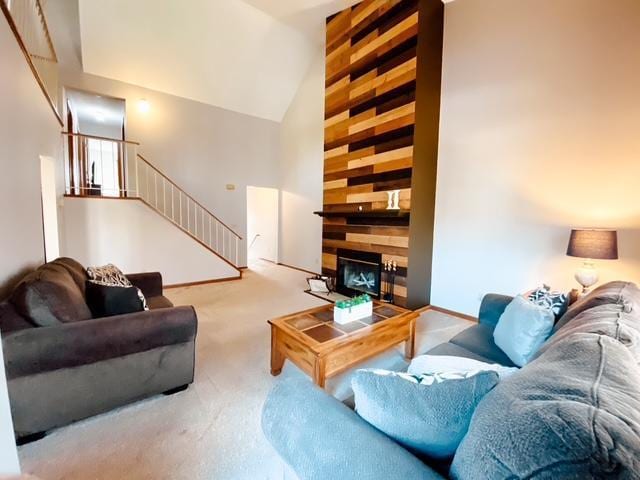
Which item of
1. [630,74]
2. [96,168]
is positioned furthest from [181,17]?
[630,74]

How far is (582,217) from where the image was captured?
2.83 m

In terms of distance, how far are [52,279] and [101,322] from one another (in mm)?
434

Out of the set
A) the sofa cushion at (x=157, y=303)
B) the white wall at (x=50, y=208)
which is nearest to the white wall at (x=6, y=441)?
the sofa cushion at (x=157, y=303)

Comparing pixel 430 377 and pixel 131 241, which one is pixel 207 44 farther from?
pixel 430 377

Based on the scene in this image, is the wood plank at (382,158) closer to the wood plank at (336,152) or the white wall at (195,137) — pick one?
the wood plank at (336,152)

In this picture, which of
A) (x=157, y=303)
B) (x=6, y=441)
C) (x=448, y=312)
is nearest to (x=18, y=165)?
(x=157, y=303)

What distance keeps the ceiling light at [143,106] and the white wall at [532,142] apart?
17.9 feet

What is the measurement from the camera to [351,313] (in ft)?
7.88

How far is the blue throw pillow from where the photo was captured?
77cm

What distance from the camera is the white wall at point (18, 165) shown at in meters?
1.96

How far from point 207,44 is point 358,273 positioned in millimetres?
5009

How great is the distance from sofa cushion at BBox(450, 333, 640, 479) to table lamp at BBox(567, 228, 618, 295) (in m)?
2.28

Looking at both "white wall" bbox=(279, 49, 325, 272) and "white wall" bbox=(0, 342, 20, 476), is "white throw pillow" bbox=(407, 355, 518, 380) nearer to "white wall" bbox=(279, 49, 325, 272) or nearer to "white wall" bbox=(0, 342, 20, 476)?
"white wall" bbox=(0, 342, 20, 476)

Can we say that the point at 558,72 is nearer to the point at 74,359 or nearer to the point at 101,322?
A: the point at 101,322
